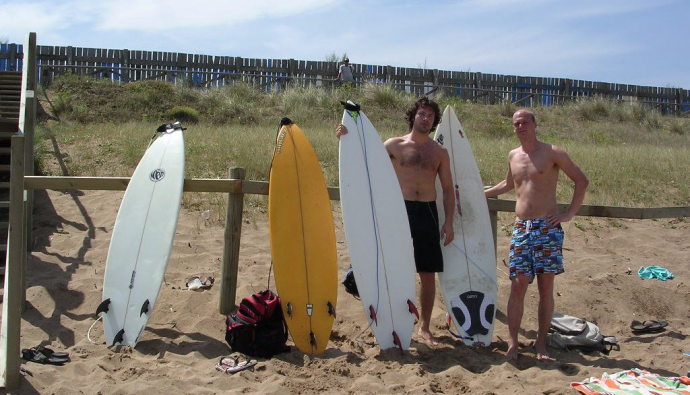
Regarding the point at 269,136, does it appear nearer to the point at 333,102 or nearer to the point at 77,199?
the point at 77,199

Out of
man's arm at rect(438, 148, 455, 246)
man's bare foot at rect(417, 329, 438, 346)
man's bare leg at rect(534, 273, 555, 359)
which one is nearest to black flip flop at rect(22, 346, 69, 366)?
man's bare foot at rect(417, 329, 438, 346)

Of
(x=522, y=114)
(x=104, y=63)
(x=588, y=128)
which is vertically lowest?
(x=522, y=114)

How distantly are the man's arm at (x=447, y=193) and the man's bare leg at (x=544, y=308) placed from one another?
744 millimetres

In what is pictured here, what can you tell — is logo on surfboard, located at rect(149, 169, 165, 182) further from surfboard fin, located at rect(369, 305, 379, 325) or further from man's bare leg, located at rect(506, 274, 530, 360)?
man's bare leg, located at rect(506, 274, 530, 360)

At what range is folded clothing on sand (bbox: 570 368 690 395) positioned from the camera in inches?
146

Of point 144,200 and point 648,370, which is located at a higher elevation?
point 144,200

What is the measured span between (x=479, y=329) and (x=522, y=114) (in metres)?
1.62

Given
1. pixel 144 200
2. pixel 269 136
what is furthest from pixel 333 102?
pixel 144 200

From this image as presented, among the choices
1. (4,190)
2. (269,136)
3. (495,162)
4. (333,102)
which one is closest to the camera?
(4,190)

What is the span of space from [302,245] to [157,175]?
1367mm

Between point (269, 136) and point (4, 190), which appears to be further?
point (269, 136)

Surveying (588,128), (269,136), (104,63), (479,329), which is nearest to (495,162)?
(269,136)

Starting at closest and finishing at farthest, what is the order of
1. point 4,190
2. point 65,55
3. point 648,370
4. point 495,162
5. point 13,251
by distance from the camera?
point 13,251 → point 648,370 → point 4,190 → point 495,162 → point 65,55

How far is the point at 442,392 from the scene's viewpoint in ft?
12.4
